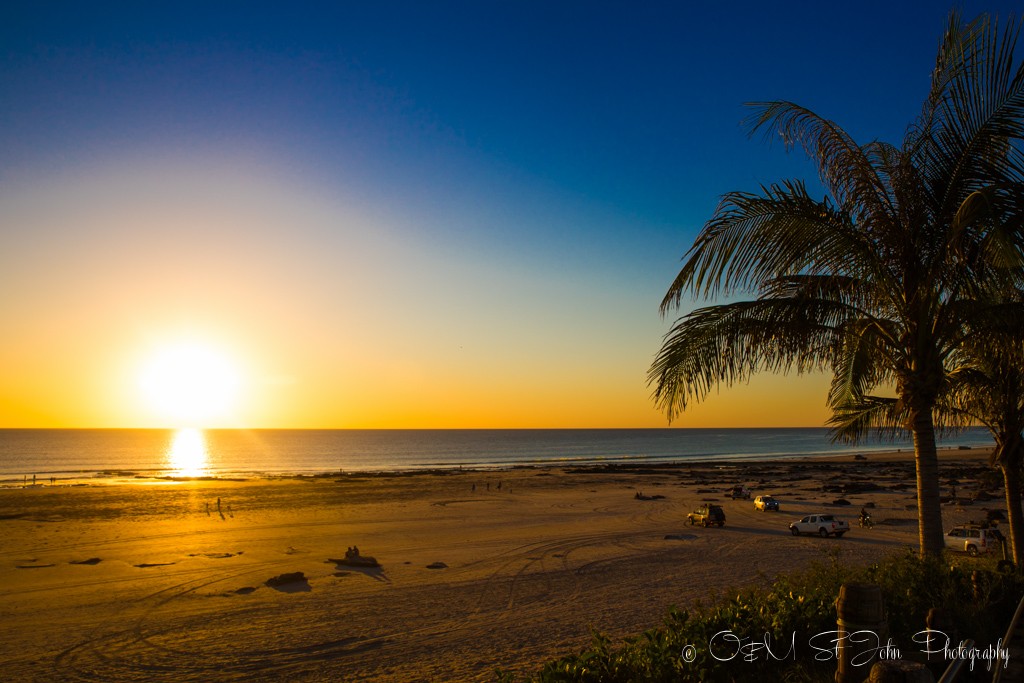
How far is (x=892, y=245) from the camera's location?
9.11 meters

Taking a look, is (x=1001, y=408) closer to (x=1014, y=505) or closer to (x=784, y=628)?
(x=1014, y=505)

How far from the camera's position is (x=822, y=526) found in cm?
3009

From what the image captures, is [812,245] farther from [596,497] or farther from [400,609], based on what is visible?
[596,497]

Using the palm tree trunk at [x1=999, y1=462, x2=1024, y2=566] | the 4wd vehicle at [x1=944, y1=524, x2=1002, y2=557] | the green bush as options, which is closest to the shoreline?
the 4wd vehicle at [x1=944, y1=524, x2=1002, y2=557]

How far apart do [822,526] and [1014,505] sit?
17.8 m

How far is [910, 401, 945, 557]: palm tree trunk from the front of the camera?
8961 millimetres

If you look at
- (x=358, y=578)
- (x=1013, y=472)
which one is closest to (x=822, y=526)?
(x=1013, y=472)

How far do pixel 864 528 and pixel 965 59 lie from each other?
1238 inches

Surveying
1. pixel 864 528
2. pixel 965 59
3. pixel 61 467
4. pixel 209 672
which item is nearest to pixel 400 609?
pixel 209 672

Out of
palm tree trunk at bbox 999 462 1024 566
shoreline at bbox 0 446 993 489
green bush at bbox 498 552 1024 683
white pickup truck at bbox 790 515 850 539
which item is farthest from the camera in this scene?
shoreline at bbox 0 446 993 489

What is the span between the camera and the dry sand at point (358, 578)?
13.5 meters

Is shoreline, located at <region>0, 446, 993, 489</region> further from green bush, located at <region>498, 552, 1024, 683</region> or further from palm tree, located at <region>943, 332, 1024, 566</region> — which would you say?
palm tree, located at <region>943, 332, 1024, 566</region>

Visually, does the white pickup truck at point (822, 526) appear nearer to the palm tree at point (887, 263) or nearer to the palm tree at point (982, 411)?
the palm tree at point (982, 411)

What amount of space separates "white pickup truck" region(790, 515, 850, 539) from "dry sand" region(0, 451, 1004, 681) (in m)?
0.78
